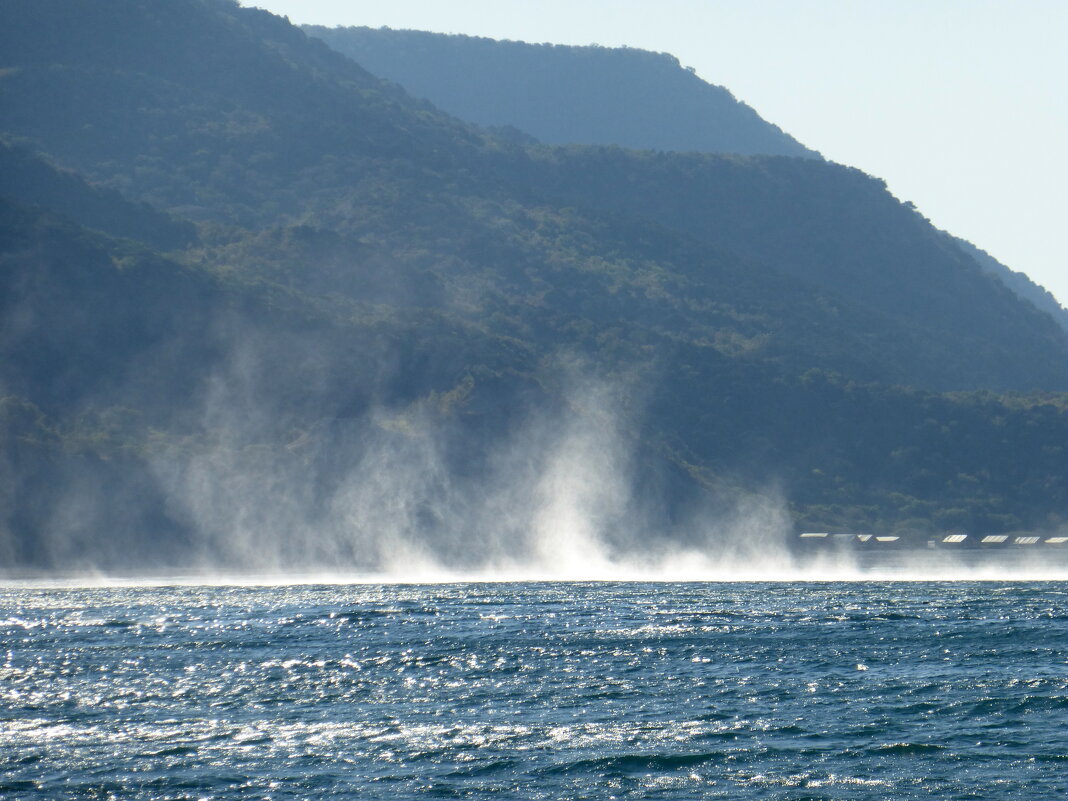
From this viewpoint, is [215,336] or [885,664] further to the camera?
[215,336]

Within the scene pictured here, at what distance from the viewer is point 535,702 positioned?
52.0 meters

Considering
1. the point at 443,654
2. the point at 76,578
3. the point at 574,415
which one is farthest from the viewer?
the point at 574,415

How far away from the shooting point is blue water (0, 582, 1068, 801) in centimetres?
3869

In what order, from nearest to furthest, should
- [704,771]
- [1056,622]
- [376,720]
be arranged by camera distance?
[704,771] < [376,720] < [1056,622]

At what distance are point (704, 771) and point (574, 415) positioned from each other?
491 feet

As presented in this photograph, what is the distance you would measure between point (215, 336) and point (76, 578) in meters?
66.3

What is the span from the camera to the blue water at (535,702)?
3869 centimetres

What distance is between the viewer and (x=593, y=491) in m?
174

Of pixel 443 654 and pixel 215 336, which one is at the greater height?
pixel 215 336

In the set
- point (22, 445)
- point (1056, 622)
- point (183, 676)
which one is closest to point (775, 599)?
point (1056, 622)

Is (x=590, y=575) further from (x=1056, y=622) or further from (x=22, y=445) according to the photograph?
(x=1056, y=622)


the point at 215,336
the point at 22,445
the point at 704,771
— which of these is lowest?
the point at 704,771

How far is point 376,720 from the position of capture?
48.3m

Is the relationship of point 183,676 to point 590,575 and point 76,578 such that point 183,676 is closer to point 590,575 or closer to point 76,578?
point 76,578
